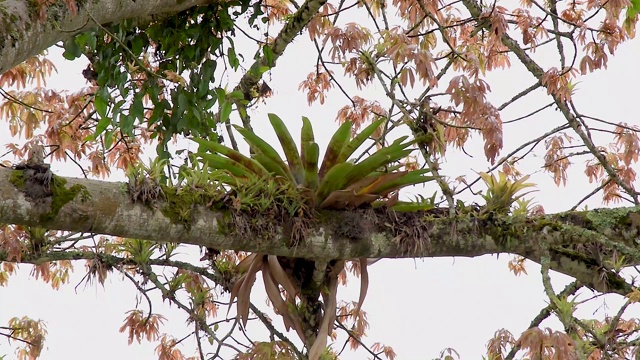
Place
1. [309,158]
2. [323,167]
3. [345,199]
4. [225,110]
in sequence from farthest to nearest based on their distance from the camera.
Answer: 1. [225,110]
2. [323,167]
3. [309,158]
4. [345,199]

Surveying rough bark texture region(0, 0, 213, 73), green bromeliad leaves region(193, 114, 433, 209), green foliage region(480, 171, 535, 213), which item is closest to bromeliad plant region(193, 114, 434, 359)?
green bromeliad leaves region(193, 114, 433, 209)

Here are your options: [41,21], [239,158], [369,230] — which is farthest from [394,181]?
[41,21]

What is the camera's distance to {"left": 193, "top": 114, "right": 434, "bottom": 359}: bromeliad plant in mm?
2777

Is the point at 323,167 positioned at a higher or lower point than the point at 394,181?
higher

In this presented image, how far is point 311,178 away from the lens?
2.87m

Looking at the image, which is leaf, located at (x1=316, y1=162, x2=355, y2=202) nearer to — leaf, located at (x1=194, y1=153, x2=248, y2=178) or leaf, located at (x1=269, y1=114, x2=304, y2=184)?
leaf, located at (x1=269, y1=114, x2=304, y2=184)

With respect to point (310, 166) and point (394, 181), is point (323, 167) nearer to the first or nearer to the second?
point (310, 166)

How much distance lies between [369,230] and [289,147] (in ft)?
1.52

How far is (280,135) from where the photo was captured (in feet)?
9.63

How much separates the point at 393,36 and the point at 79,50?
1.51 metres

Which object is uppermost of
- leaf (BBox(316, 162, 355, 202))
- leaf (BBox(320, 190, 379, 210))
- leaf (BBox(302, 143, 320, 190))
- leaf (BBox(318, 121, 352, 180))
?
leaf (BBox(318, 121, 352, 180))

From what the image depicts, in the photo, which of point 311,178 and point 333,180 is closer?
point 333,180

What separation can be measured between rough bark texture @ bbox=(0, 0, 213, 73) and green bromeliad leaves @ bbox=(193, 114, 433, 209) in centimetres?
58

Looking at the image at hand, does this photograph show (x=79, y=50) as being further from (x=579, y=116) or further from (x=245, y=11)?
(x=579, y=116)
